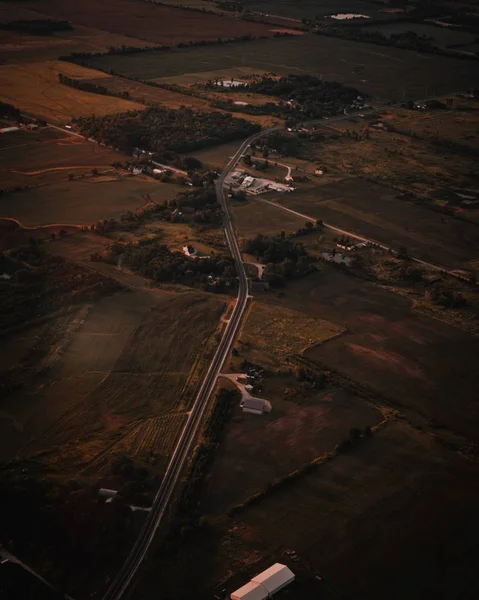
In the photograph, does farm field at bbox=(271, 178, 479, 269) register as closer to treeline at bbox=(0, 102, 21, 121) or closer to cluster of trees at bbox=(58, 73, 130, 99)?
treeline at bbox=(0, 102, 21, 121)

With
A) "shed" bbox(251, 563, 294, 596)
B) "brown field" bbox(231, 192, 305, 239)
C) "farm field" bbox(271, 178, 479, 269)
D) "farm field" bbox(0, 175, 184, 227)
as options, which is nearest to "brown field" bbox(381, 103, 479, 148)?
"farm field" bbox(271, 178, 479, 269)

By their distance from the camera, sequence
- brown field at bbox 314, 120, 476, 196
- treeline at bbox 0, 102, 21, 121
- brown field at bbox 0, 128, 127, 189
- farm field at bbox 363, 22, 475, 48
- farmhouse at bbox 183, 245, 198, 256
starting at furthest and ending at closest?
farm field at bbox 363, 22, 475, 48 → treeline at bbox 0, 102, 21, 121 → brown field at bbox 314, 120, 476, 196 → brown field at bbox 0, 128, 127, 189 → farmhouse at bbox 183, 245, 198, 256

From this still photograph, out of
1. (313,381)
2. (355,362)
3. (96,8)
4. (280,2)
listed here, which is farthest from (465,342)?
(280,2)

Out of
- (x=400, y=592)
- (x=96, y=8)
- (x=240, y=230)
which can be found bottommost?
(x=400, y=592)

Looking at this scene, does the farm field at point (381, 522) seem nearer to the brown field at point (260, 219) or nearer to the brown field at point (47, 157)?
the brown field at point (260, 219)

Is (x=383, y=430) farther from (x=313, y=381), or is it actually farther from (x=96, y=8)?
(x=96, y=8)

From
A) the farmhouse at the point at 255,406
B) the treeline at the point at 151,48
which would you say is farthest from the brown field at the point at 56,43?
the farmhouse at the point at 255,406
